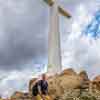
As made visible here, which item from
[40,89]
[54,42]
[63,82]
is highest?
[54,42]

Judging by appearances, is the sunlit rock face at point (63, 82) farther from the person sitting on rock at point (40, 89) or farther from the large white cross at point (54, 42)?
the person sitting on rock at point (40, 89)

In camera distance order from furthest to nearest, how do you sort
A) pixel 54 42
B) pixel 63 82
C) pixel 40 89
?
pixel 54 42
pixel 63 82
pixel 40 89

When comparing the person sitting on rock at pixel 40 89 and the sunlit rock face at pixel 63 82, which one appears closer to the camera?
the person sitting on rock at pixel 40 89

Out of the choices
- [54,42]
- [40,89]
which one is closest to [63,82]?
[54,42]

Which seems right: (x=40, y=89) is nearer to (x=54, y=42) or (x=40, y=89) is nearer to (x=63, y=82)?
(x=63, y=82)

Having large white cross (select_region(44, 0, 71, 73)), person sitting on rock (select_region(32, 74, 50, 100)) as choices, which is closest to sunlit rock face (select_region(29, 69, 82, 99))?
large white cross (select_region(44, 0, 71, 73))

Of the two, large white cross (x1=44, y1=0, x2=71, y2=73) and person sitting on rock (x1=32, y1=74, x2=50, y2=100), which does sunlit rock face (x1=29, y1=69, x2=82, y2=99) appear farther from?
person sitting on rock (x1=32, y1=74, x2=50, y2=100)

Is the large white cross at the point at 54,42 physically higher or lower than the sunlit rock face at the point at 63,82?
higher

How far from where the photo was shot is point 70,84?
37.9 meters

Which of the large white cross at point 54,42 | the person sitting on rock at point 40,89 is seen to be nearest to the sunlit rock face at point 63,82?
the large white cross at point 54,42

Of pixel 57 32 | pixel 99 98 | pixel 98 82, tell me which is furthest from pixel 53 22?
pixel 99 98

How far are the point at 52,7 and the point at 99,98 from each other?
136 feet

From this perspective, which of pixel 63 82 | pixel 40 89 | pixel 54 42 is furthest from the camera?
pixel 54 42

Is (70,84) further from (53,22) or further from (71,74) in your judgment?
(53,22)
